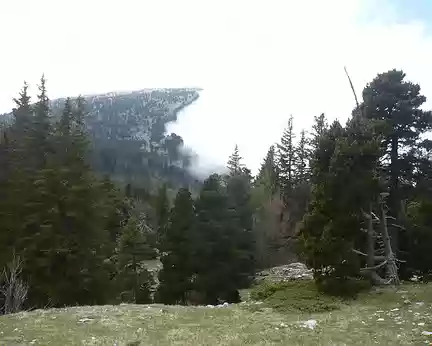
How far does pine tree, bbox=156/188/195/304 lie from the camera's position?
34562 millimetres

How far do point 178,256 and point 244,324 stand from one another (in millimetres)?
19399

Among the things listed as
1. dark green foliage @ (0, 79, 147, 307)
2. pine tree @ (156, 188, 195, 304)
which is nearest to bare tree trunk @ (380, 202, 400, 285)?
pine tree @ (156, 188, 195, 304)

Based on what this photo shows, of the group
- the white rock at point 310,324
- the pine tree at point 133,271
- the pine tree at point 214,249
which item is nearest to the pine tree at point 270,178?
the pine tree at point 214,249

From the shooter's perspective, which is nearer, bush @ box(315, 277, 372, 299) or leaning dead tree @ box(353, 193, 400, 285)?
bush @ box(315, 277, 372, 299)

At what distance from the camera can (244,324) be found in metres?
16.0

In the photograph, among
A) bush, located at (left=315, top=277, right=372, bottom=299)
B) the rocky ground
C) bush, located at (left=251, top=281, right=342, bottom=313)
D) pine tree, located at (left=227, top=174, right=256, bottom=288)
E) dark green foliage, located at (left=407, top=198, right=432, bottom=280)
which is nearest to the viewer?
bush, located at (left=251, top=281, right=342, bottom=313)

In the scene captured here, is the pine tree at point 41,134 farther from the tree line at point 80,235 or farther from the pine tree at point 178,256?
the pine tree at point 178,256

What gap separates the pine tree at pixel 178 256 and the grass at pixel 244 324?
47.1 feet

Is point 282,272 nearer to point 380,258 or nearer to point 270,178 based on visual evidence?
point 380,258

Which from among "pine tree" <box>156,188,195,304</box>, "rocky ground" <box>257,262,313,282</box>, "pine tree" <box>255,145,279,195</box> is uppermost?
"pine tree" <box>255,145,279,195</box>

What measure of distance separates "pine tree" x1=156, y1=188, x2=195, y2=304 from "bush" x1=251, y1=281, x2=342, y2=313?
41.5 ft

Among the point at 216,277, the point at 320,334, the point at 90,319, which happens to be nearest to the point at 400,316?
the point at 320,334

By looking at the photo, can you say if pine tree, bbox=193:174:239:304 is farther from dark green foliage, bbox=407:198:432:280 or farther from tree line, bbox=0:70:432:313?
dark green foliage, bbox=407:198:432:280

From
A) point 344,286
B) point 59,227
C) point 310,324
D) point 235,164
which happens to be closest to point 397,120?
point 344,286
